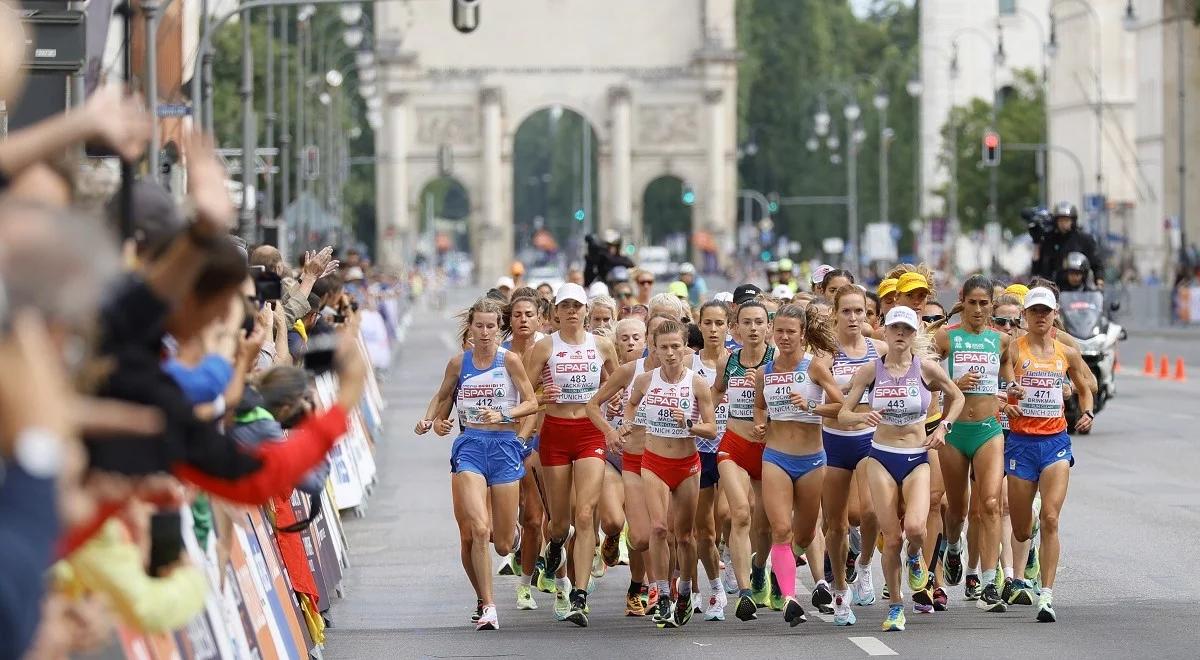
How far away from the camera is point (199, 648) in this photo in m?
8.81

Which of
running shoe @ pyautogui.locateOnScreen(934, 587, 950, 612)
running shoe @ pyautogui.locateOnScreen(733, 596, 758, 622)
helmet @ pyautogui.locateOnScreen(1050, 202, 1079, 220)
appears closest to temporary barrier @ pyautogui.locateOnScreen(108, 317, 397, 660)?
running shoe @ pyautogui.locateOnScreen(733, 596, 758, 622)

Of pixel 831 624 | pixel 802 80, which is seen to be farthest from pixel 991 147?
pixel 802 80

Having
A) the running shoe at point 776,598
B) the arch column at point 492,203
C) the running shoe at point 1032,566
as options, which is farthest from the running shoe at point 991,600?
the arch column at point 492,203

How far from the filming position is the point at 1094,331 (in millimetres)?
28844

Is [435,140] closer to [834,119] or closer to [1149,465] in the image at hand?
[834,119]

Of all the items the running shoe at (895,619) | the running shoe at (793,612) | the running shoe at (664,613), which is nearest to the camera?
the running shoe at (895,619)

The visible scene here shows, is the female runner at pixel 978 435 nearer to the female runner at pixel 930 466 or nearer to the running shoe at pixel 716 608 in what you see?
the female runner at pixel 930 466

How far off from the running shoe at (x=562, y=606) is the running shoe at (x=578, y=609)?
50 millimetres

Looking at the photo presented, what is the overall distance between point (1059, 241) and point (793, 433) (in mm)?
15239

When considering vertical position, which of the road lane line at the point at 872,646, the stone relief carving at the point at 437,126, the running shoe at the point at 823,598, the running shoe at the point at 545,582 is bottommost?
the running shoe at the point at 545,582

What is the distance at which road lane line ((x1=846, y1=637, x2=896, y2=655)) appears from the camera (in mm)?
12320

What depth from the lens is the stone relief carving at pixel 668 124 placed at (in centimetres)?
12731

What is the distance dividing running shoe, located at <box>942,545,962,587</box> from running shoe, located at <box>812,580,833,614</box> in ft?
3.71

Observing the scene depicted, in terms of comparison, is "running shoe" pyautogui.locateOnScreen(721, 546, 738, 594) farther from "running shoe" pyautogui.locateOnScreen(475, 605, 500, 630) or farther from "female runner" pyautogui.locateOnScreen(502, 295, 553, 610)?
"running shoe" pyautogui.locateOnScreen(475, 605, 500, 630)
